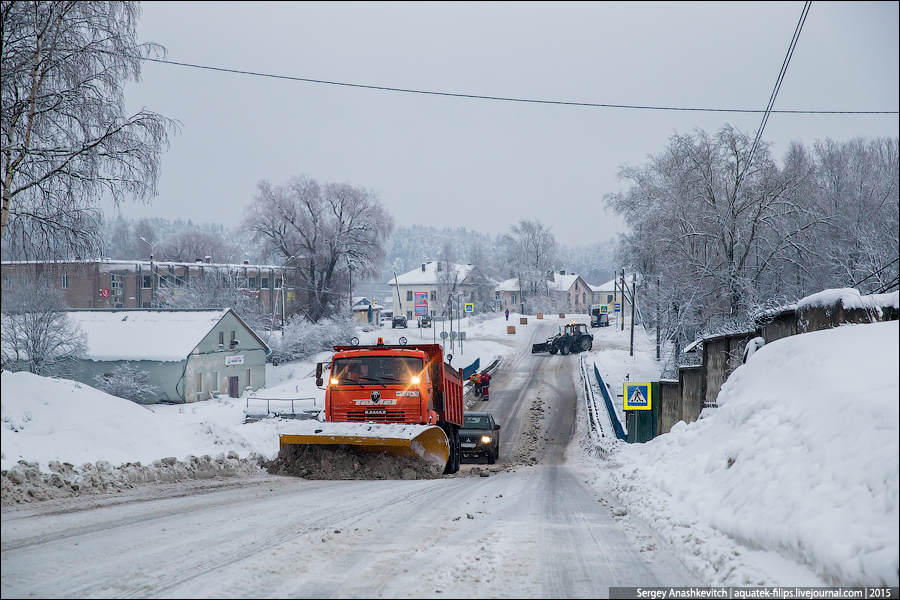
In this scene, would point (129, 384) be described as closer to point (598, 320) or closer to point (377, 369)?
point (377, 369)

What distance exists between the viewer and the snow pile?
432cm

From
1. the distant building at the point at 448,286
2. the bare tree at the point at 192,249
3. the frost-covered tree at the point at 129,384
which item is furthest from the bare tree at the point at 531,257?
the frost-covered tree at the point at 129,384

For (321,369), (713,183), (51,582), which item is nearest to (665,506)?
(51,582)

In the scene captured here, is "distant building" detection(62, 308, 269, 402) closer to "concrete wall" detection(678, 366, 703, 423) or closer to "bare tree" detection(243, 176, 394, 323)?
"bare tree" detection(243, 176, 394, 323)

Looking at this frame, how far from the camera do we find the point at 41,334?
28406 mm

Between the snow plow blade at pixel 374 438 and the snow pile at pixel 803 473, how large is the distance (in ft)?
14.5

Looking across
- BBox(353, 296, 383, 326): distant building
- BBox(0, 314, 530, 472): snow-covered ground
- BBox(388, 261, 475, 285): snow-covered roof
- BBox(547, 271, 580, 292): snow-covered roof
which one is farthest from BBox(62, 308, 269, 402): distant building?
BBox(547, 271, 580, 292): snow-covered roof

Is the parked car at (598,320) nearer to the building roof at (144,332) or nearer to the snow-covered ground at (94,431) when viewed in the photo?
the building roof at (144,332)

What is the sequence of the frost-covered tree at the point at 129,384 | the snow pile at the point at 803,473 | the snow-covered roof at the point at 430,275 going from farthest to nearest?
the snow-covered roof at the point at 430,275, the frost-covered tree at the point at 129,384, the snow pile at the point at 803,473

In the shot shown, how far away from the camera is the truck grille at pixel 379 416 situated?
1291cm

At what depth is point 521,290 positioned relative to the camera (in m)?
97.3

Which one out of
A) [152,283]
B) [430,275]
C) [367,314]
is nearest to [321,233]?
[152,283]

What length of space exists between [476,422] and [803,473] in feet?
49.2

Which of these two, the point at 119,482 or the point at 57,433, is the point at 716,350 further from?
the point at 57,433
